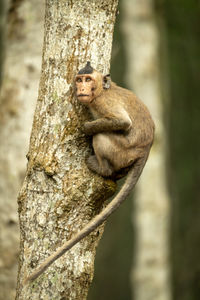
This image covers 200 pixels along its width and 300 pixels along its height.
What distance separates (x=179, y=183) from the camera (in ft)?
52.8

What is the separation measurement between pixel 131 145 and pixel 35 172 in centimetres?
110

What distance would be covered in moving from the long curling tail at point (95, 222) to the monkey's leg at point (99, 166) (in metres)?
0.31

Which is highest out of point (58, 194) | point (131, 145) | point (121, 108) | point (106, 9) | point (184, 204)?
point (106, 9)

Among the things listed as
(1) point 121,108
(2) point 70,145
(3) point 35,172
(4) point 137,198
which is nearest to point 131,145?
(1) point 121,108

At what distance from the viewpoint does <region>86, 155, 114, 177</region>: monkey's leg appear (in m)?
5.04

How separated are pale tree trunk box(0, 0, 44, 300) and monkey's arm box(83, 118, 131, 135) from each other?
3.65 meters

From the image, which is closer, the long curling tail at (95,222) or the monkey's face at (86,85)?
the long curling tail at (95,222)

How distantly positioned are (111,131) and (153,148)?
5416mm

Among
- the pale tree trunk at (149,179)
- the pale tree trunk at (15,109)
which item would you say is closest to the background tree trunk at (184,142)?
the pale tree trunk at (149,179)

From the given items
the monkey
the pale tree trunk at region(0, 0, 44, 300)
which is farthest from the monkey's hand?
the pale tree trunk at region(0, 0, 44, 300)

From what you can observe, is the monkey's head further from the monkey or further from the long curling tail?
the long curling tail

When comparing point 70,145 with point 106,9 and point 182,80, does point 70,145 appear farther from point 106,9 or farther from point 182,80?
point 182,80

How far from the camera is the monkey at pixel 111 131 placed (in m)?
4.91

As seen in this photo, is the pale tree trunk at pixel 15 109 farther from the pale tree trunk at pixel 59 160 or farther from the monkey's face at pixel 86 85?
the monkey's face at pixel 86 85
